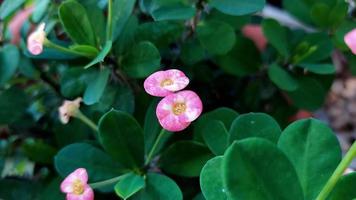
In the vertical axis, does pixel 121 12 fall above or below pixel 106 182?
above

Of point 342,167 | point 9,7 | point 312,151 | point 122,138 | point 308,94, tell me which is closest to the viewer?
point 342,167

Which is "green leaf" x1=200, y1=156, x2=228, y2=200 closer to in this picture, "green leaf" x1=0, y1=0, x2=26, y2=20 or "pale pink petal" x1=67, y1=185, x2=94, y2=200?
"pale pink petal" x1=67, y1=185, x2=94, y2=200

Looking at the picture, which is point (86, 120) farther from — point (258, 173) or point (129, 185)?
point (258, 173)

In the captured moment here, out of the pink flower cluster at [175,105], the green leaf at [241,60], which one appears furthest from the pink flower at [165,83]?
the green leaf at [241,60]

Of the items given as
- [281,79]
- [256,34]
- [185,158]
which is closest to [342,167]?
[185,158]

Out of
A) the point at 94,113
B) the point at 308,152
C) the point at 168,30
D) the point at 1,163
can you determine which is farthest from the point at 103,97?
the point at 308,152

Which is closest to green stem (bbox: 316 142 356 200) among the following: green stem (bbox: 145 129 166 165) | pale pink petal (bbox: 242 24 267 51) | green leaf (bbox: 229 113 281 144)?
green leaf (bbox: 229 113 281 144)

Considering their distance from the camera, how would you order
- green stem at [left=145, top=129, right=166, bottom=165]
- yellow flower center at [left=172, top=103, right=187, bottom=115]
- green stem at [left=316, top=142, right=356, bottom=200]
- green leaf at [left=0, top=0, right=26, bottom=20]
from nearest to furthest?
green stem at [left=316, top=142, right=356, bottom=200] → yellow flower center at [left=172, top=103, right=187, bottom=115] → green stem at [left=145, top=129, right=166, bottom=165] → green leaf at [left=0, top=0, right=26, bottom=20]
